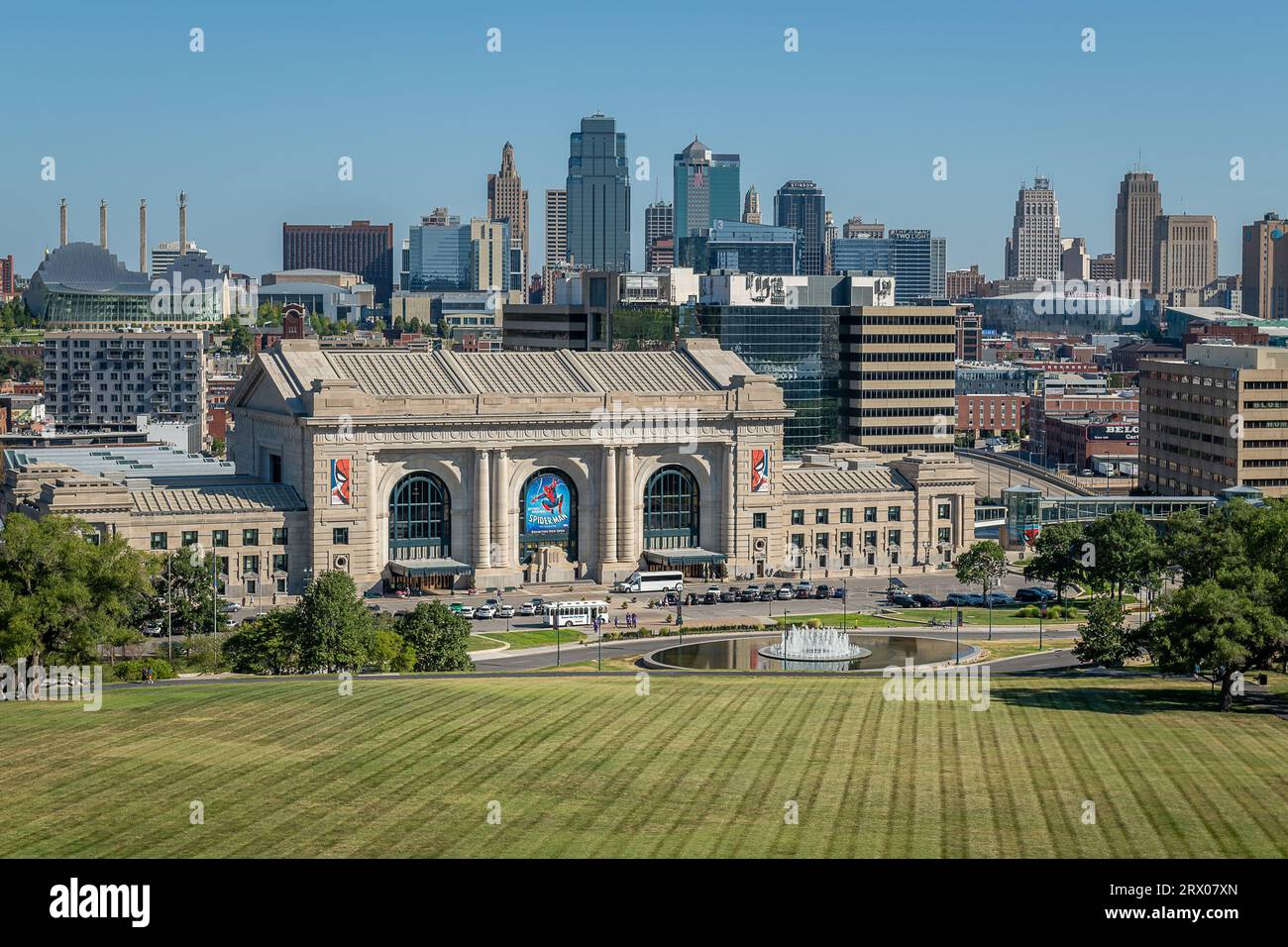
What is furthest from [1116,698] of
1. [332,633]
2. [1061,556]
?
[1061,556]

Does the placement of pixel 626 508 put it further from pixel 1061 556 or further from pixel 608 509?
pixel 1061 556

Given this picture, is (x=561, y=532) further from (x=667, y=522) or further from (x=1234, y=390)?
(x=1234, y=390)

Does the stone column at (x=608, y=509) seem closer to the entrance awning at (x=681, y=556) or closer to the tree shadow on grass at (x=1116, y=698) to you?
the entrance awning at (x=681, y=556)

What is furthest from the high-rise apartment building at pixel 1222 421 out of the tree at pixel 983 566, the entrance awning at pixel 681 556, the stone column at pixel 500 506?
the stone column at pixel 500 506

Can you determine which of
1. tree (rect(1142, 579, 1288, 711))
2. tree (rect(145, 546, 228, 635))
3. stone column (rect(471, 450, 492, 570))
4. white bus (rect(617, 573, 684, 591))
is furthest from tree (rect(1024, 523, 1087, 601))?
tree (rect(145, 546, 228, 635))

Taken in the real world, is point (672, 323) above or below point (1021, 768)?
above
